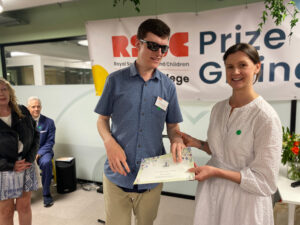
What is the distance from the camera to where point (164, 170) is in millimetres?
1082

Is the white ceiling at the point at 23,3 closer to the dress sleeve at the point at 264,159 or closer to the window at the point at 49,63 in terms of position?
the window at the point at 49,63

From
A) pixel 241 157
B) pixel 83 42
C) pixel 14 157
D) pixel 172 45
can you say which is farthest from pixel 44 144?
pixel 241 157

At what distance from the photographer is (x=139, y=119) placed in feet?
4.17

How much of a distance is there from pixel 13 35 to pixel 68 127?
6.02 ft

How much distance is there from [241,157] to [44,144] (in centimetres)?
303

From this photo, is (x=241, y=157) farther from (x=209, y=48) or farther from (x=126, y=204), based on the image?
(x=209, y=48)

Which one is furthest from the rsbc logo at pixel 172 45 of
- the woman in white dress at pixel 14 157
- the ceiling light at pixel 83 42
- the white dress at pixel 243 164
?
the white dress at pixel 243 164

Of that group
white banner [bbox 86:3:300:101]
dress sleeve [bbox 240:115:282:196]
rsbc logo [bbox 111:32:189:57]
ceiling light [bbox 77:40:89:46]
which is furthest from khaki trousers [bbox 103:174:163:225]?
ceiling light [bbox 77:40:89:46]

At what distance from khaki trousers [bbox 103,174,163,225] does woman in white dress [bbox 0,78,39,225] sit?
112cm

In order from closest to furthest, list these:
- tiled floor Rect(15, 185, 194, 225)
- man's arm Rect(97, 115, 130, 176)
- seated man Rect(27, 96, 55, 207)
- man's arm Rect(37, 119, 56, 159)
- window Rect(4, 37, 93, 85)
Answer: man's arm Rect(97, 115, 130, 176) → tiled floor Rect(15, 185, 194, 225) → seated man Rect(27, 96, 55, 207) → man's arm Rect(37, 119, 56, 159) → window Rect(4, 37, 93, 85)

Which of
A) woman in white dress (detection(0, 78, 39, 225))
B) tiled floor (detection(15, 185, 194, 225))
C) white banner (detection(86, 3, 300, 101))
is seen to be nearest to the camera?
woman in white dress (detection(0, 78, 39, 225))

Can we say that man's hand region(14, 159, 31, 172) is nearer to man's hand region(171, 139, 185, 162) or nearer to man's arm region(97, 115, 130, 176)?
man's arm region(97, 115, 130, 176)

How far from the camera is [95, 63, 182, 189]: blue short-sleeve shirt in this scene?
49.9 inches

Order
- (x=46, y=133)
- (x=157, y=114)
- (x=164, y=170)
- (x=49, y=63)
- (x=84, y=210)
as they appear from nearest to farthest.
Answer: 1. (x=164, y=170)
2. (x=157, y=114)
3. (x=84, y=210)
4. (x=46, y=133)
5. (x=49, y=63)
